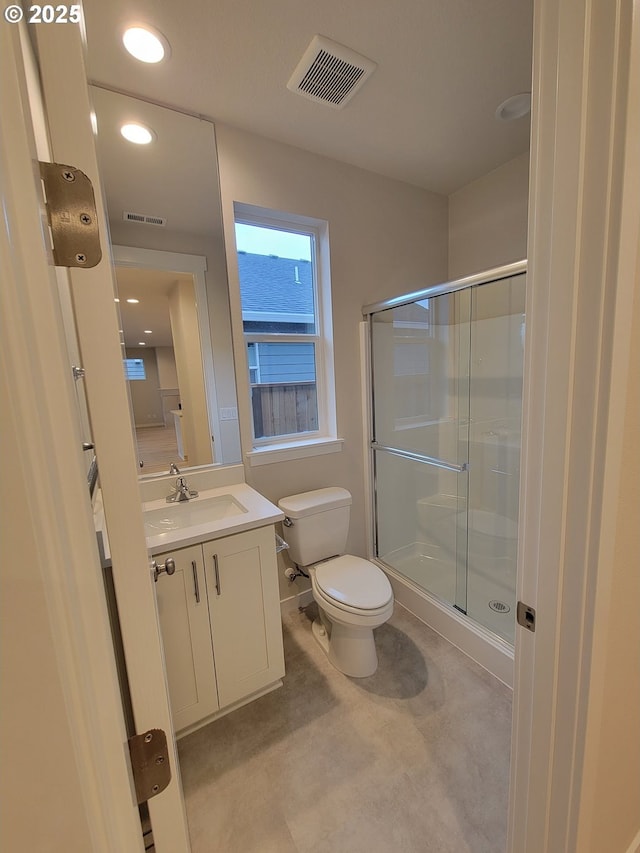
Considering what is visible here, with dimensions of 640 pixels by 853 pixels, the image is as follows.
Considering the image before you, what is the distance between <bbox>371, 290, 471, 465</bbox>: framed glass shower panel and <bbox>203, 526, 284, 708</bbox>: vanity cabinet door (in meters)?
1.17

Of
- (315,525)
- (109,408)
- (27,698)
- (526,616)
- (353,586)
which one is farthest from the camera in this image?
(315,525)

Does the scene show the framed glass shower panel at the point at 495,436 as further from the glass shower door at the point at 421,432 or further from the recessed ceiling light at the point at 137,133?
the recessed ceiling light at the point at 137,133

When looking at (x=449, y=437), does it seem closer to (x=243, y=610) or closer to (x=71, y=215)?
(x=243, y=610)

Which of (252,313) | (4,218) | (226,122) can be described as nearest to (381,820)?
(4,218)

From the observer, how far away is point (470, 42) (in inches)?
52.8

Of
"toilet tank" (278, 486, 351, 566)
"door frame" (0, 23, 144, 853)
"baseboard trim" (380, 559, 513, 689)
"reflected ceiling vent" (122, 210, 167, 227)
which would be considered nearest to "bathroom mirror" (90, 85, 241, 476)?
"reflected ceiling vent" (122, 210, 167, 227)

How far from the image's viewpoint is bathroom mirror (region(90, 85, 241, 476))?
1.52 meters

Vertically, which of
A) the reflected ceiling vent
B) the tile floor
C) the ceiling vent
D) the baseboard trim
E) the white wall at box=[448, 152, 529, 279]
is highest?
the ceiling vent

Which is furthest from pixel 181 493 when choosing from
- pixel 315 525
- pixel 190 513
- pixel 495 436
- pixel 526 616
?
pixel 495 436

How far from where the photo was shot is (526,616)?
708mm

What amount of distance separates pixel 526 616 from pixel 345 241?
2.05 metres

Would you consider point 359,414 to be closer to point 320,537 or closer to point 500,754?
point 320,537

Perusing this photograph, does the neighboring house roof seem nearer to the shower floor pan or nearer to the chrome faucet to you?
the chrome faucet

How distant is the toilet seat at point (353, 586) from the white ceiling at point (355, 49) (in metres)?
2.17
